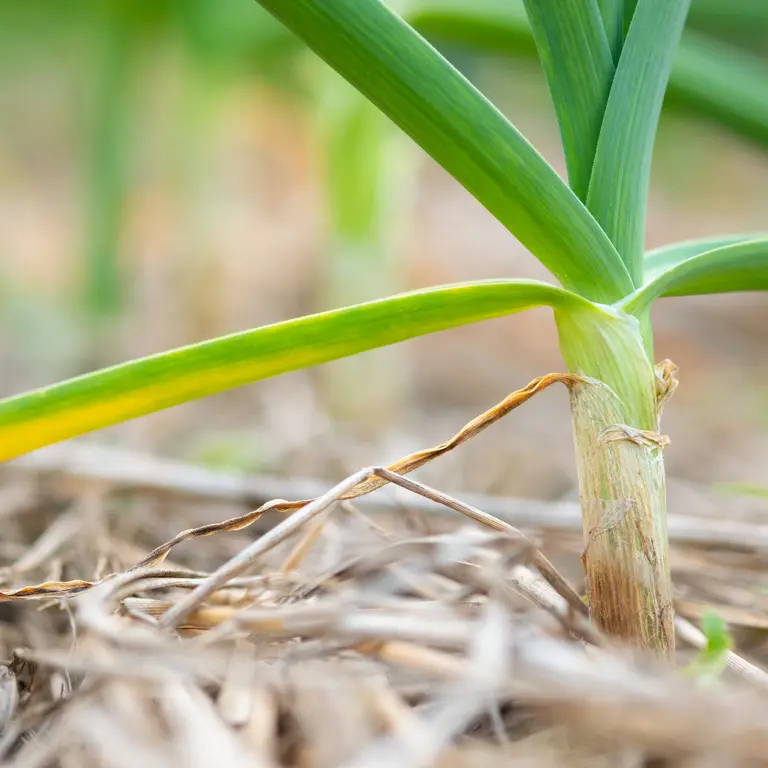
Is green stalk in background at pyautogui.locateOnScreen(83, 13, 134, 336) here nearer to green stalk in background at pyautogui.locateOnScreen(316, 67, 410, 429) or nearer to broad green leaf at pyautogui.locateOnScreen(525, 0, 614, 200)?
green stalk in background at pyautogui.locateOnScreen(316, 67, 410, 429)

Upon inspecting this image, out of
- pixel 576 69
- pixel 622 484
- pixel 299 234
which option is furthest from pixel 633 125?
pixel 299 234

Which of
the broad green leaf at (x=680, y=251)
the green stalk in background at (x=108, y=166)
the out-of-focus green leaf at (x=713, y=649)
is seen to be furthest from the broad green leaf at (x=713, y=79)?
the green stalk in background at (x=108, y=166)

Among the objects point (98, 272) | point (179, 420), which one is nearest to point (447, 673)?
point (179, 420)

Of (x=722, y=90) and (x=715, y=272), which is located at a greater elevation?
(x=722, y=90)

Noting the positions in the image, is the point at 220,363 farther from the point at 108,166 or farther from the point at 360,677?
the point at 108,166

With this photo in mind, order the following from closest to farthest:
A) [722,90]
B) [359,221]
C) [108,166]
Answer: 1. [722,90]
2. [359,221]
3. [108,166]

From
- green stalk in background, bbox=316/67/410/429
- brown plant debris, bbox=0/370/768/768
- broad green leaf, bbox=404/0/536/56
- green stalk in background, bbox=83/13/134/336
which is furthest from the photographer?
green stalk in background, bbox=83/13/134/336

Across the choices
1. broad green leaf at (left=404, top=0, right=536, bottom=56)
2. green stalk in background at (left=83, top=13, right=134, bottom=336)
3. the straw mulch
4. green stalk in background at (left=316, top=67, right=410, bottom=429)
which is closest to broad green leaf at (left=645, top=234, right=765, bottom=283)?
the straw mulch

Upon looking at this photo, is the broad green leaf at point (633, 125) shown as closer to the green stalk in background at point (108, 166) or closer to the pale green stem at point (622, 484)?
the pale green stem at point (622, 484)
